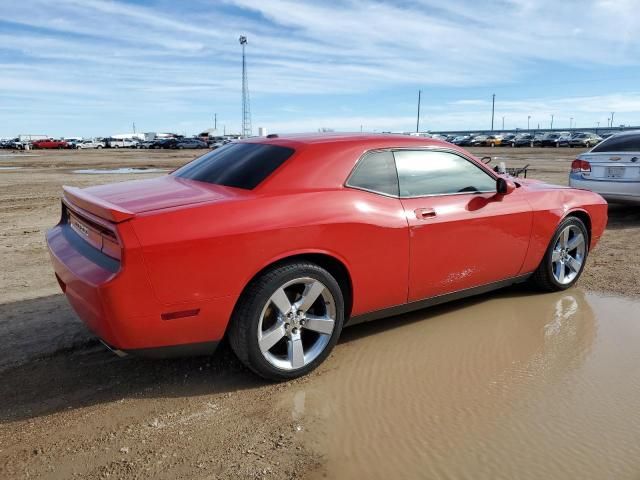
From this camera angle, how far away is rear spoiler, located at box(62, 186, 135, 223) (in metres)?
2.76

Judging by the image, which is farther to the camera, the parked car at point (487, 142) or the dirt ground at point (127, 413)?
the parked car at point (487, 142)

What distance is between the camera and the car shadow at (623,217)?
26.2 ft

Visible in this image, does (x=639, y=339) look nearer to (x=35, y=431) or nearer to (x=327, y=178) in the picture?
(x=327, y=178)

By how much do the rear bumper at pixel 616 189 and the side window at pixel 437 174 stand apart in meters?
5.12

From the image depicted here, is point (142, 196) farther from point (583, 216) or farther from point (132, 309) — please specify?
point (583, 216)

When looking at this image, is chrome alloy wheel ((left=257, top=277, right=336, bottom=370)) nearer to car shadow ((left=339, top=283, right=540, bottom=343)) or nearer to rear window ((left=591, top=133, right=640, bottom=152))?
car shadow ((left=339, top=283, right=540, bottom=343))

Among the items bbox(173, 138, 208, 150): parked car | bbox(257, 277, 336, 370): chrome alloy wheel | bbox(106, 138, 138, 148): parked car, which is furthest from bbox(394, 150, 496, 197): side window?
bbox(106, 138, 138, 148): parked car

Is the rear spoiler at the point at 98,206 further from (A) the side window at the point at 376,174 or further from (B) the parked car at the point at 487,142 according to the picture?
(B) the parked car at the point at 487,142

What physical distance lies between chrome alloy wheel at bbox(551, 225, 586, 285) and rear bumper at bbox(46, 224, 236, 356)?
10.8 feet

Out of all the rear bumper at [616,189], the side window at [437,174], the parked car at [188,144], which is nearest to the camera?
the side window at [437,174]

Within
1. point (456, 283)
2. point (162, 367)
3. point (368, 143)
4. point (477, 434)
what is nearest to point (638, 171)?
point (456, 283)

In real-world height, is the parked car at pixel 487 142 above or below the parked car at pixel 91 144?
above

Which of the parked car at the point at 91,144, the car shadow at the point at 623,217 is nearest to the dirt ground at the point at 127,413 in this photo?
the car shadow at the point at 623,217

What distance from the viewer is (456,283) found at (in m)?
4.01
